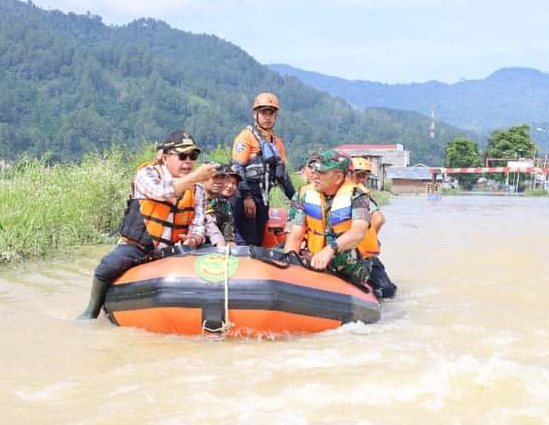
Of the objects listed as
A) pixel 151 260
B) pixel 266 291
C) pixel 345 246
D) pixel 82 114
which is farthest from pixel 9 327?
pixel 82 114

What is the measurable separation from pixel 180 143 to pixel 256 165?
1.32 metres

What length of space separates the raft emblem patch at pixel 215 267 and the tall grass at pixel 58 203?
3634mm

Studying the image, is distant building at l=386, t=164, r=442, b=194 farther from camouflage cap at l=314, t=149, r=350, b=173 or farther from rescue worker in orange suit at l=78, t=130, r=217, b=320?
rescue worker in orange suit at l=78, t=130, r=217, b=320

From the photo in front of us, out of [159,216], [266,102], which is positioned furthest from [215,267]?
[266,102]

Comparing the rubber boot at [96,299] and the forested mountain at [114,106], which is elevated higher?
the forested mountain at [114,106]

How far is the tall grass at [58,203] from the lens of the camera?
7.93 meters

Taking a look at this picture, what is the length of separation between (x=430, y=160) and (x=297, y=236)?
5873 inches

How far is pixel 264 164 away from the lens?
6.06 metres

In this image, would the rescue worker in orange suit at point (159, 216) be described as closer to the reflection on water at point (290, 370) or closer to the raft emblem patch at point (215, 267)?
the raft emblem patch at point (215, 267)

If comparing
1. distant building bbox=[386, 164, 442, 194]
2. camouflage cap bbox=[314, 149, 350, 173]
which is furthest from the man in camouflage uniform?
distant building bbox=[386, 164, 442, 194]

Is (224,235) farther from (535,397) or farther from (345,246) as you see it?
(535,397)

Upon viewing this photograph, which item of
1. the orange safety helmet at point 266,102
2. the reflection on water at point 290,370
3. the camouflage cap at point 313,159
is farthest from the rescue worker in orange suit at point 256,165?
the reflection on water at point 290,370

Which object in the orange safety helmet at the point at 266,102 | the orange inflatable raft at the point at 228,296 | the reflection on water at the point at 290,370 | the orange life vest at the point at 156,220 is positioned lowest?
the reflection on water at the point at 290,370

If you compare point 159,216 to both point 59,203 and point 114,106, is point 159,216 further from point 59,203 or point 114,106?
point 114,106
